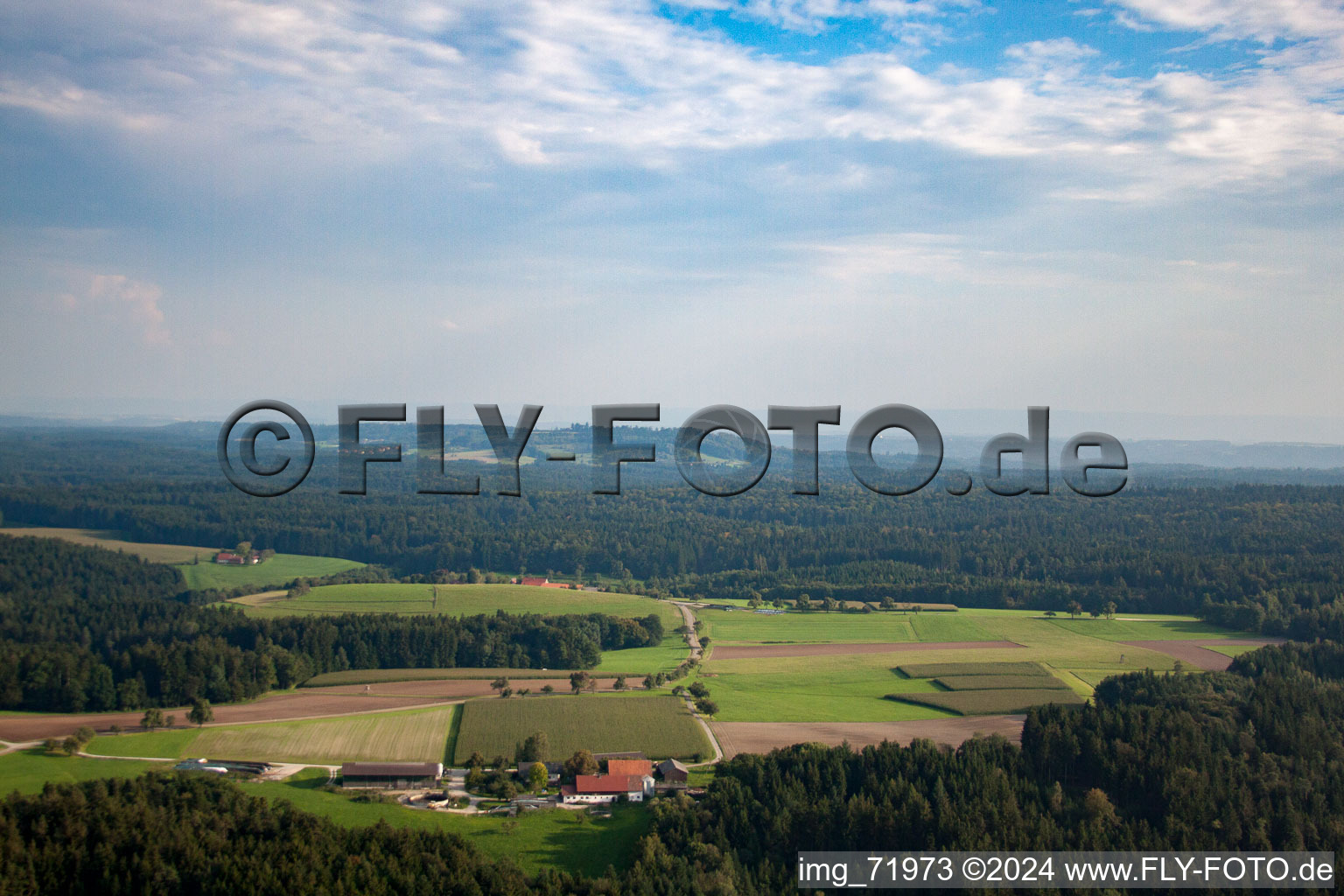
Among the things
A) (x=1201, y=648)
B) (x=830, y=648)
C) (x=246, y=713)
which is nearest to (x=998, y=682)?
(x=830, y=648)

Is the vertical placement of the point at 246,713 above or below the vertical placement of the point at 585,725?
below

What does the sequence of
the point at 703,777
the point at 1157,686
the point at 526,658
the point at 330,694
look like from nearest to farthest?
the point at 703,777
the point at 1157,686
the point at 330,694
the point at 526,658

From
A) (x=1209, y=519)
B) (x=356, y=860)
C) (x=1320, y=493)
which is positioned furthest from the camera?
(x=1320, y=493)

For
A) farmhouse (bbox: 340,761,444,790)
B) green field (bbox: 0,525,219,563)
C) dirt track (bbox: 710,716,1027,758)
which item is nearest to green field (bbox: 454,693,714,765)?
dirt track (bbox: 710,716,1027,758)

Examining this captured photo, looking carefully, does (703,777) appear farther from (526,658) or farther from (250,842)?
(526,658)

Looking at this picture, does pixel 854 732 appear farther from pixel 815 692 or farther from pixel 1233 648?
pixel 1233 648

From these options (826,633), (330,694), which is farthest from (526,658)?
(826,633)

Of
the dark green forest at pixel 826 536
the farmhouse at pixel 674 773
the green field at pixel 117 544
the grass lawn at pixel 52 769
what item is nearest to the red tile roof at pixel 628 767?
the farmhouse at pixel 674 773
